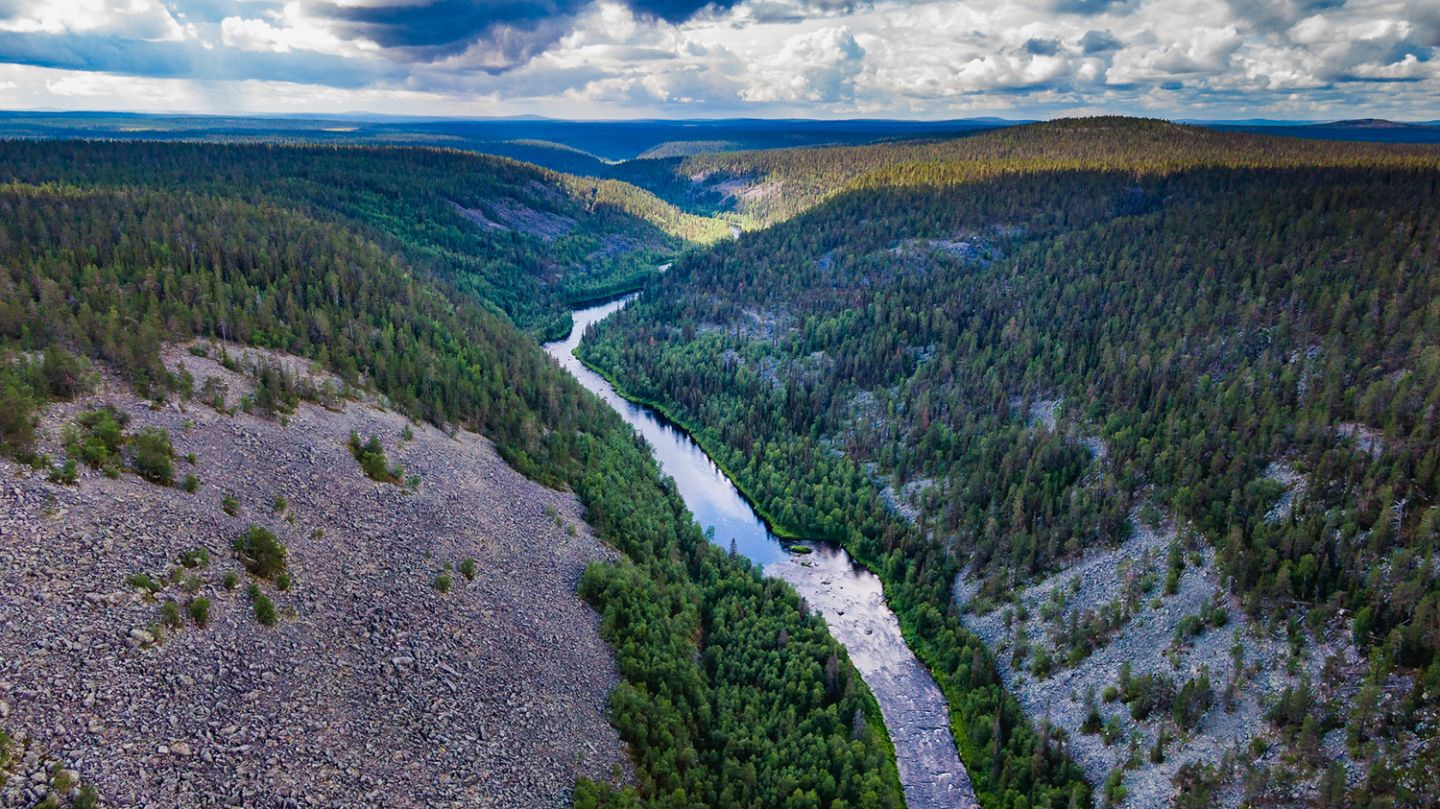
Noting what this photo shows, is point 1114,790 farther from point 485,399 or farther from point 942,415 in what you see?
point 485,399

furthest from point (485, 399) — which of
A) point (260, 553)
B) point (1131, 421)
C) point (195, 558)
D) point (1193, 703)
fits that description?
point (1131, 421)

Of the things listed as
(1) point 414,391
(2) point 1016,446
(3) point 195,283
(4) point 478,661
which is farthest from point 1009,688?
(3) point 195,283

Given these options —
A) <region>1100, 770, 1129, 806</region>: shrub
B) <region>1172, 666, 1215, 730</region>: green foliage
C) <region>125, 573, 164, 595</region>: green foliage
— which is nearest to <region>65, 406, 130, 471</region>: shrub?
<region>125, 573, 164, 595</region>: green foliage

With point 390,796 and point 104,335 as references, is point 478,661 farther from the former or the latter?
point 104,335

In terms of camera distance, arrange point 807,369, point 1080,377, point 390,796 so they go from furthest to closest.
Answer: point 807,369 → point 1080,377 → point 390,796

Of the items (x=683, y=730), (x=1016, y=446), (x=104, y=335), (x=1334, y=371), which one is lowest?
(x=683, y=730)
